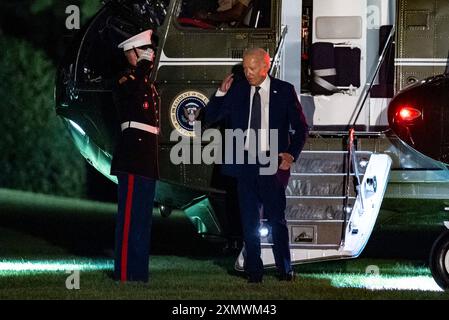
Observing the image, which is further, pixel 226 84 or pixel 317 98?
pixel 317 98

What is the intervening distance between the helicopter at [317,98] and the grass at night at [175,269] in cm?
46

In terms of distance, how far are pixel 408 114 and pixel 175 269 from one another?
268 centimetres

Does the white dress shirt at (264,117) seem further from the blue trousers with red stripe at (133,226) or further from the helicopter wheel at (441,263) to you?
the helicopter wheel at (441,263)

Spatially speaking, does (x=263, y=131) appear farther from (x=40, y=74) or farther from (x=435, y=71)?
(x=40, y=74)

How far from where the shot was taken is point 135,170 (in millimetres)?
10750

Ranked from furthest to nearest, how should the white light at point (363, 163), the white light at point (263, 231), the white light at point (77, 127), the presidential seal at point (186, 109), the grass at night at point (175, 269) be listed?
the white light at point (77, 127)
the presidential seal at point (186, 109)
the white light at point (363, 163)
the white light at point (263, 231)
the grass at night at point (175, 269)

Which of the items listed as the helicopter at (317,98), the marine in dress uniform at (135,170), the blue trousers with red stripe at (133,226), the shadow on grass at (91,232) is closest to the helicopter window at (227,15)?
the helicopter at (317,98)

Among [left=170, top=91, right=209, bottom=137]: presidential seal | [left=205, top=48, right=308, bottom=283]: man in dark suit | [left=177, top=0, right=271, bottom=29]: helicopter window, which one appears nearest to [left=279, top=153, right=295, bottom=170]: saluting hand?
[left=205, top=48, right=308, bottom=283]: man in dark suit

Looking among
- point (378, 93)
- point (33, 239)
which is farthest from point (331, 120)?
point (33, 239)

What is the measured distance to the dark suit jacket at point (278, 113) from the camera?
10.8 m

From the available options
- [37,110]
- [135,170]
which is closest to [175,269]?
[135,170]

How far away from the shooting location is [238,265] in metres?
11.5

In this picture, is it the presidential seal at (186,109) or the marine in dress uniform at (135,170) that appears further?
the presidential seal at (186,109)

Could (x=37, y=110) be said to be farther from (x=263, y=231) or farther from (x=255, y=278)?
(x=255, y=278)
